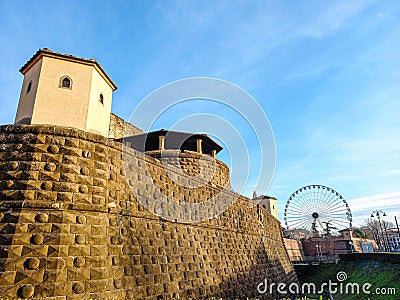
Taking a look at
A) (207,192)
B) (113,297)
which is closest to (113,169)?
(113,297)

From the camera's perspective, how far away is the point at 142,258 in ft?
23.3

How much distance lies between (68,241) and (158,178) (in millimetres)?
3779

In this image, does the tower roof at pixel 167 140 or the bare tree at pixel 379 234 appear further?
the bare tree at pixel 379 234

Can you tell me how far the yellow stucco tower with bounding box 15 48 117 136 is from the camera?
415 inches

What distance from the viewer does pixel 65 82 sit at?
11.1 metres

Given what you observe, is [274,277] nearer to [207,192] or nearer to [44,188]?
[207,192]

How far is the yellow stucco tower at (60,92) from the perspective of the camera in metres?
10.5

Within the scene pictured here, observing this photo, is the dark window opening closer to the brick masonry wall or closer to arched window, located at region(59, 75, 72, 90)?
arched window, located at region(59, 75, 72, 90)

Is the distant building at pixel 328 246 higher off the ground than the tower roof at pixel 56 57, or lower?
lower

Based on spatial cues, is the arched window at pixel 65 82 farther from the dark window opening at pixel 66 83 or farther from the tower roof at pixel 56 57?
the tower roof at pixel 56 57

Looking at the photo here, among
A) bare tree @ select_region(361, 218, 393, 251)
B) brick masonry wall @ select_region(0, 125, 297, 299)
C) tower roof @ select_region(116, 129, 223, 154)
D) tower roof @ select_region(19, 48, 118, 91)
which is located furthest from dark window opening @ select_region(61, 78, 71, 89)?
bare tree @ select_region(361, 218, 393, 251)

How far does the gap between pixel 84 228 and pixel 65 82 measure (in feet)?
24.6

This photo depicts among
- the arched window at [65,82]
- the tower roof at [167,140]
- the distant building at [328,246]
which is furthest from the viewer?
the distant building at [328,246]

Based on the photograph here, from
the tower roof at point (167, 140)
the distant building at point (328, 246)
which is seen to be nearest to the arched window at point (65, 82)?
the tower roof at point (167, 140)
